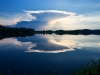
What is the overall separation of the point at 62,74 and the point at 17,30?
152693mm

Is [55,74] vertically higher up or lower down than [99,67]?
lower down

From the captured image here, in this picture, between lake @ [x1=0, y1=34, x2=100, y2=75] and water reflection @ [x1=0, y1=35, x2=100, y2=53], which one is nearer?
lake @ [x1=0, y1=34, x2=100, y2=75]

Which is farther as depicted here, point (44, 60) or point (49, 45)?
point (49, 45)

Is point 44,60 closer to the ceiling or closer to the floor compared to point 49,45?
closer to the ceiling

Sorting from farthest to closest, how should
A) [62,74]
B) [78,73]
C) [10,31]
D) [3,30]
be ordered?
[10,31] < [3,30] < [62,74] < [78,73]

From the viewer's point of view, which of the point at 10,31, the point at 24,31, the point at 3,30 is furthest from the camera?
the point at 24,31

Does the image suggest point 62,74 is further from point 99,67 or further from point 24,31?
point 24,31

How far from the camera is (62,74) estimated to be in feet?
39.8

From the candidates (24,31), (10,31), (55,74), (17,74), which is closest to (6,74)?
(17,74)

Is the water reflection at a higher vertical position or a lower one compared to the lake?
lower

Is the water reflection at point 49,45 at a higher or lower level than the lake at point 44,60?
lower

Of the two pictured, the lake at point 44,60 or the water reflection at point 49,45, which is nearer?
the lake at point 44,60

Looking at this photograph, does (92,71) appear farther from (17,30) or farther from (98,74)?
(17,30)

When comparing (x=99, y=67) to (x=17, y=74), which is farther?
(x=17, y=74)
